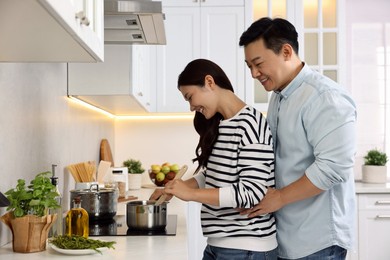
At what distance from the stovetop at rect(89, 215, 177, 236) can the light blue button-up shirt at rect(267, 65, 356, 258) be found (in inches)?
17.9

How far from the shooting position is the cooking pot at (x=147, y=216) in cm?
222

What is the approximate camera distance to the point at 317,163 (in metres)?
1.88

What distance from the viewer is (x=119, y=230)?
7.42 ft

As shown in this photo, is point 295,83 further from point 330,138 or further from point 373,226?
point 373,226

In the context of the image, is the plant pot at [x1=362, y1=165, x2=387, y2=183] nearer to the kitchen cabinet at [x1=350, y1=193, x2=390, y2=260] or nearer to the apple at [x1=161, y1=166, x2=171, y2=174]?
the kitchen cabinet at [x1=350, y1=193, x2=390, y2=260]

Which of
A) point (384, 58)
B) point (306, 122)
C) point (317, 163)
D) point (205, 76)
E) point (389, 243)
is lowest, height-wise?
point (389, 243)

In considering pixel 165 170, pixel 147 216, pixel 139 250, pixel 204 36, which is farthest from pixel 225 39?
pixel 139 250

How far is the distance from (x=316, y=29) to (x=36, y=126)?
2967 mm

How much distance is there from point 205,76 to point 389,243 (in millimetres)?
3164

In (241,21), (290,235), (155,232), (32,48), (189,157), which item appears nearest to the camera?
(32,48)

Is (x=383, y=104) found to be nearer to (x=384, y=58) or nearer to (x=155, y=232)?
(x=384, y=58)

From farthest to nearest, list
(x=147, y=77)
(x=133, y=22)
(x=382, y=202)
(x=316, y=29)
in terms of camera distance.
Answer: (x=316, y=29) < (x=382, y=202) < (x=147, y=77) < (x=133, y=22)

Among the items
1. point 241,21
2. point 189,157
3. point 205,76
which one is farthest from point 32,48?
point 189,157

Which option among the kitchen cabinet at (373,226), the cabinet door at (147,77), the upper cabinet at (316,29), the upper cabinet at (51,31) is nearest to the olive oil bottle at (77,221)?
the upper cabinet at (51,31)
